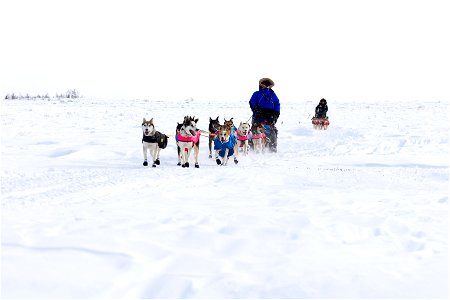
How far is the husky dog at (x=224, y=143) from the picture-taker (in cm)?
927

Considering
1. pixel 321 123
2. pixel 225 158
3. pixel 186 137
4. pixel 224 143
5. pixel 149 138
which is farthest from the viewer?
pixel 321 123

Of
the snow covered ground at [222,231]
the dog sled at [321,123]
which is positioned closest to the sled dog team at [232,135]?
the snow covered ground at [222,231]

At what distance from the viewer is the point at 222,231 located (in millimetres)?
4023

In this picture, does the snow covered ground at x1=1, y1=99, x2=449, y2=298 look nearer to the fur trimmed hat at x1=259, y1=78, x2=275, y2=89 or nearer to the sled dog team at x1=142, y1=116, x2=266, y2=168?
the sled dog team at x1=142, y1=116, x2=266, y2=168

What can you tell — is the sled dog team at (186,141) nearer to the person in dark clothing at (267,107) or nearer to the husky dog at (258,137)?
the husky dog at (258,137)

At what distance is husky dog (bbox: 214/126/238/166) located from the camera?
30.4 feet

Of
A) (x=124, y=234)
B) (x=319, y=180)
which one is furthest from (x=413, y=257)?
(x=319, y=180)

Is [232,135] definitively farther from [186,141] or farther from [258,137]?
[258,137]

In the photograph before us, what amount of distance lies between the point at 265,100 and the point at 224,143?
10.2 feet

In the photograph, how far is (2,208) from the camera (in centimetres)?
484

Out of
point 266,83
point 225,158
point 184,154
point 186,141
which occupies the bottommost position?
point 225,158

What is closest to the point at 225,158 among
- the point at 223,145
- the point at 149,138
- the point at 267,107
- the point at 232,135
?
the point at 223,145

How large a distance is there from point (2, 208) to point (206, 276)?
3114 millimetres

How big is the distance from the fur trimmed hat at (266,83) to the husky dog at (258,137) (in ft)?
3.71
